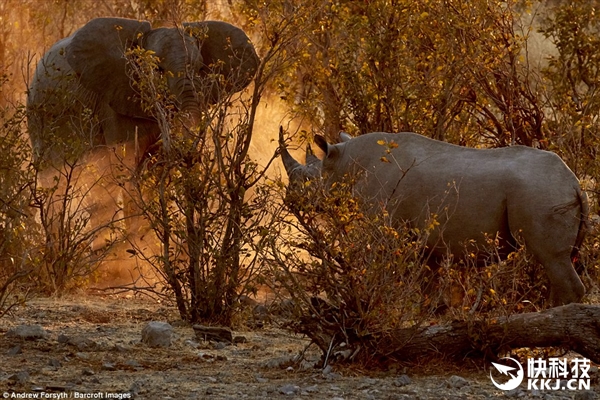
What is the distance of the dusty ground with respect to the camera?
602 centimetres

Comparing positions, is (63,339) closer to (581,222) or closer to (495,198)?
(495,198)

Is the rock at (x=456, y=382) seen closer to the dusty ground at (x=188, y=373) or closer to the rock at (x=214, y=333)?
the dusty ground at (x=188, y=373)

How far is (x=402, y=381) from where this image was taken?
6.31m

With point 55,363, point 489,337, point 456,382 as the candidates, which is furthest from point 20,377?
point 489,337

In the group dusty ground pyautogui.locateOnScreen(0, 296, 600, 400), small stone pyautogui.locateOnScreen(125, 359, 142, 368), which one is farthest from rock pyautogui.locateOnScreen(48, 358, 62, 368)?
small stone pyautogui.locateOnScreen(125, 359, 142, 368)

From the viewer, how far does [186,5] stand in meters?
15.1

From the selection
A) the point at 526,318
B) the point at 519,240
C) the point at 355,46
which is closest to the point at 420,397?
the point at 526,318

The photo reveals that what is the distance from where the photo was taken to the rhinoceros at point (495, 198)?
8.26m

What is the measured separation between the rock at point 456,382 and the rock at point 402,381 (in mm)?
200

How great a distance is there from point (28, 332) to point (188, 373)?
1.25 m

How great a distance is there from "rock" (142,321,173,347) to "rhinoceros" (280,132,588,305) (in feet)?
4.60

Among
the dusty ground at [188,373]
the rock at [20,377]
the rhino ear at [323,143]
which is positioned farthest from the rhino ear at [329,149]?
the rock at [20,377]

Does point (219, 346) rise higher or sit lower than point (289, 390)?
higher

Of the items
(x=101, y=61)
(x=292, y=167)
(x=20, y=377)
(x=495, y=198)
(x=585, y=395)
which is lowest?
(x=585, y=395)
